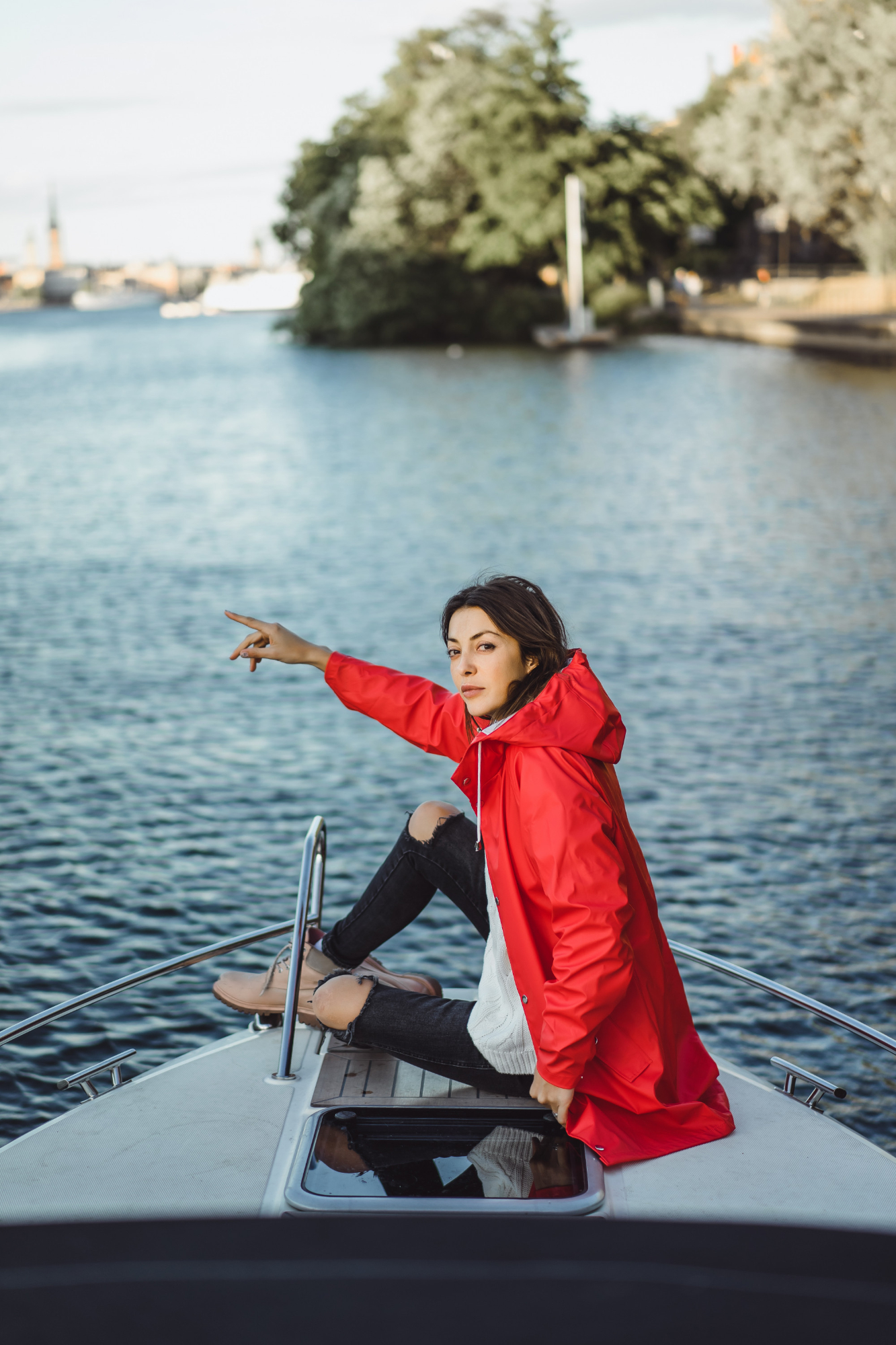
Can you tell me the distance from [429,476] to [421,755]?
14824mm

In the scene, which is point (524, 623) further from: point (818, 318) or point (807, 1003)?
point (818, 318)

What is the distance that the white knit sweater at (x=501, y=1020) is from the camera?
3.41m

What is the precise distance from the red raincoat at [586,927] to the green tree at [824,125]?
41.9 meters

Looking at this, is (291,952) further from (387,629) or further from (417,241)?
(417,241)

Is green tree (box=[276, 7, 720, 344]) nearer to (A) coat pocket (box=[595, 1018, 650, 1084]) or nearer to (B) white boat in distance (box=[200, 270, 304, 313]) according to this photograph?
(A) coat pocket (box=[595, 1018, 650, 1084])

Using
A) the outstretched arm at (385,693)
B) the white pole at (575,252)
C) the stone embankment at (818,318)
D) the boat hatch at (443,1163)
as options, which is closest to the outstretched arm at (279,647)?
the outstretched arm at (385,693)

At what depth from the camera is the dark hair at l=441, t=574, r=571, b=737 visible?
135 inches

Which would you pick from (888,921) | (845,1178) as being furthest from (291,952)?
(888,921)

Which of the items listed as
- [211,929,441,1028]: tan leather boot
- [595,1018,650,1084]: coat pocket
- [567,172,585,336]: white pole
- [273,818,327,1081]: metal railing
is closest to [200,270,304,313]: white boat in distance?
[567,172,585,336]: white pole

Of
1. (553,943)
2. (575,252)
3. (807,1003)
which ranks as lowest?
(807,1003)

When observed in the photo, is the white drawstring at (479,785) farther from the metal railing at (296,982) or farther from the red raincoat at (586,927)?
the metal railing at (296,982)

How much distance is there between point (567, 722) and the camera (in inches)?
125

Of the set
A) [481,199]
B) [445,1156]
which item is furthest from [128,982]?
[481,199]

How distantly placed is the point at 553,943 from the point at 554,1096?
34 cm
